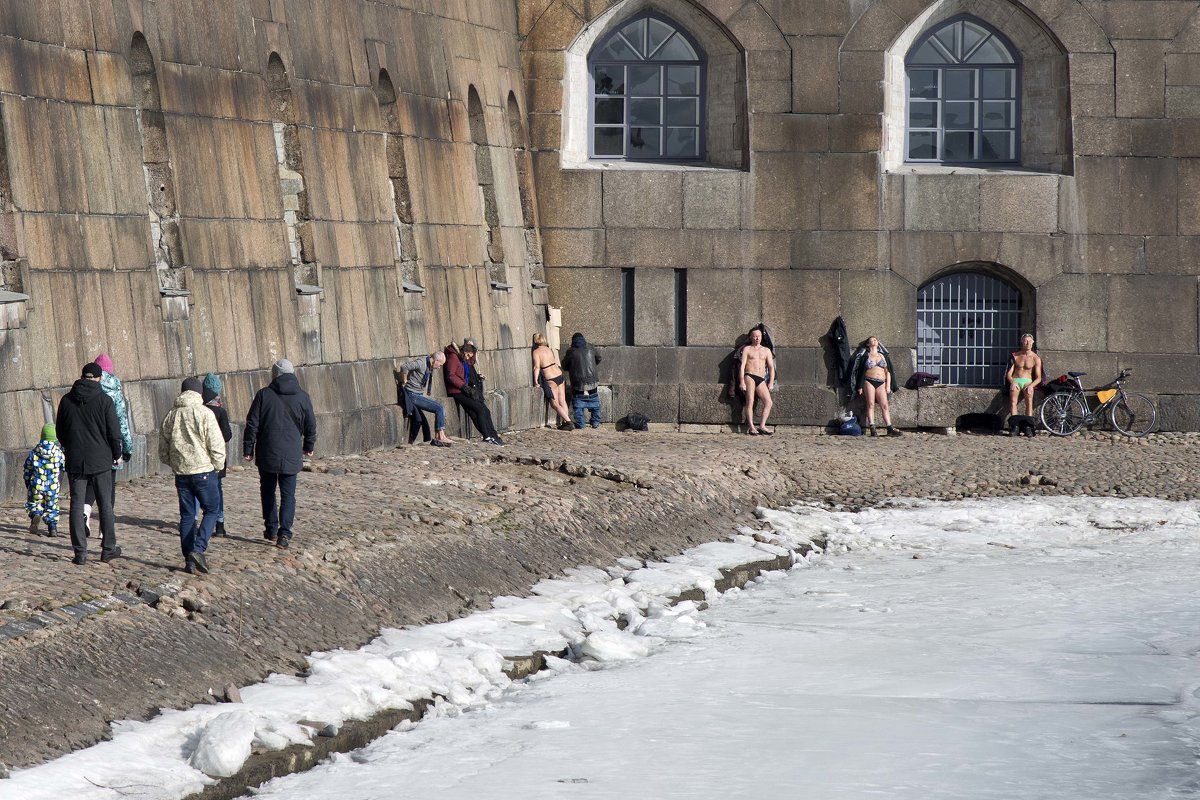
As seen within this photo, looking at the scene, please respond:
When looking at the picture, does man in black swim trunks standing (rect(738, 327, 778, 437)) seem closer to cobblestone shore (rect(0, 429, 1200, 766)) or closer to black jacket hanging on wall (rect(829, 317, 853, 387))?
cobblestone shore (rect(0, 429, 1200, 766))

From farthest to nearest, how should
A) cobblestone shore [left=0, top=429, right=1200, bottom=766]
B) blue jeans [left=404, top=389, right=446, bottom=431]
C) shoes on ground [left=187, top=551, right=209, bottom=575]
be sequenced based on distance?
blue jeans [left=404, top=389, right=446, bottom=431] → shoes on ground [left=187, top=551, right=209, bottom=575] → cobblestone shore [left=0, top=429, right=1200, bottom=766]

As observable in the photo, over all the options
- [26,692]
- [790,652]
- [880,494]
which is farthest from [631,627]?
[880,494]

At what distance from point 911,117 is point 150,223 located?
12684 mm

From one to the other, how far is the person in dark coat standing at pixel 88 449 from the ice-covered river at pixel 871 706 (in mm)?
2917

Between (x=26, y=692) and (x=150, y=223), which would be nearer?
(x=26, y=692)

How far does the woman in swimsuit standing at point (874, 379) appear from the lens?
24.8 metres

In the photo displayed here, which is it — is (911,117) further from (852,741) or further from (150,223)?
(852,741)

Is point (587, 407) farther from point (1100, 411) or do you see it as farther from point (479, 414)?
point (1100, 411)

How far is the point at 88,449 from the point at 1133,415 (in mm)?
16898

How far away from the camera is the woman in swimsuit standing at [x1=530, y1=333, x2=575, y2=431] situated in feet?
80.7

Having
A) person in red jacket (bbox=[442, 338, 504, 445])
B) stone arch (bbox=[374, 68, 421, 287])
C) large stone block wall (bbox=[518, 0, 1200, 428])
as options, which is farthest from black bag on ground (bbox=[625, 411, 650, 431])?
stone arch (bbox=[374, 68, 421, 287])

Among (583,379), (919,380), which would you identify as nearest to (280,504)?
(583,379)

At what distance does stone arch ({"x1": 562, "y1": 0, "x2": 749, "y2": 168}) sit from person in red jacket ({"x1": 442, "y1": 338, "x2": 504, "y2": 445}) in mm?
4939

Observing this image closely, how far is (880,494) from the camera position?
1955 cm
